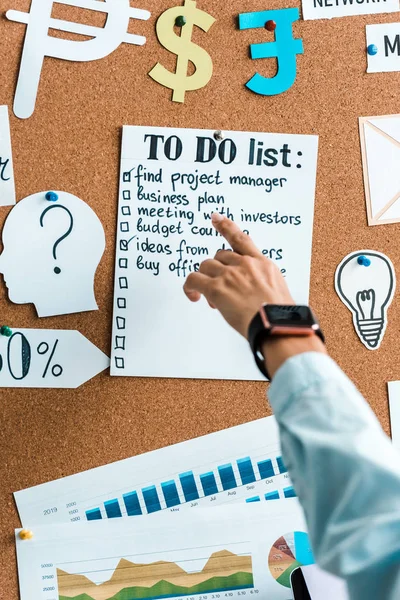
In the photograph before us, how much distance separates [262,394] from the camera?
73 centimetres

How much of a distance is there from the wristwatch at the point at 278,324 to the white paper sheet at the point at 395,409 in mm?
292

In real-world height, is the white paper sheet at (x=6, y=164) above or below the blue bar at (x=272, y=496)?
above

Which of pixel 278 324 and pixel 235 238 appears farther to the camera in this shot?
pixel 235 238

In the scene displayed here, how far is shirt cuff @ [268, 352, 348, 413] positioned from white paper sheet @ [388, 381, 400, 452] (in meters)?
0.34

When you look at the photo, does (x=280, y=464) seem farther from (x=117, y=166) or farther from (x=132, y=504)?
(x=117, y=166)

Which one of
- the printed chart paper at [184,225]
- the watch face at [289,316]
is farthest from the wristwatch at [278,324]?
the printed chart paper at [184,225]

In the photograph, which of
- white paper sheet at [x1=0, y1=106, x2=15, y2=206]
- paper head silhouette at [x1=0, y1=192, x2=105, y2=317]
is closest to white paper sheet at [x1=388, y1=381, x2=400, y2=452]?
paper head silhouette at [x1=0, y1=192, x2=105, y2=317]

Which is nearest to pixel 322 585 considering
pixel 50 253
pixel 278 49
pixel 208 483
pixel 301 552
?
pixel 301 552

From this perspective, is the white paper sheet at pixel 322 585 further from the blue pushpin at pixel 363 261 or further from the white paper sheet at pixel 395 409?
the blue pushpin at pixel 363 261

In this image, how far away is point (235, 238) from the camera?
62 centimetres

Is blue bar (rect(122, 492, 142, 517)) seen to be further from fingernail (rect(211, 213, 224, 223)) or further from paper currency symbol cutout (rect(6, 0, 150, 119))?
paper currency symbol cutout (rect(6, 0, 150, 119))

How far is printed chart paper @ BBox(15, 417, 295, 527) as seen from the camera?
702 mm

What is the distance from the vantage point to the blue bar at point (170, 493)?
71cm

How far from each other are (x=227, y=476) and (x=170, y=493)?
0.21ft
